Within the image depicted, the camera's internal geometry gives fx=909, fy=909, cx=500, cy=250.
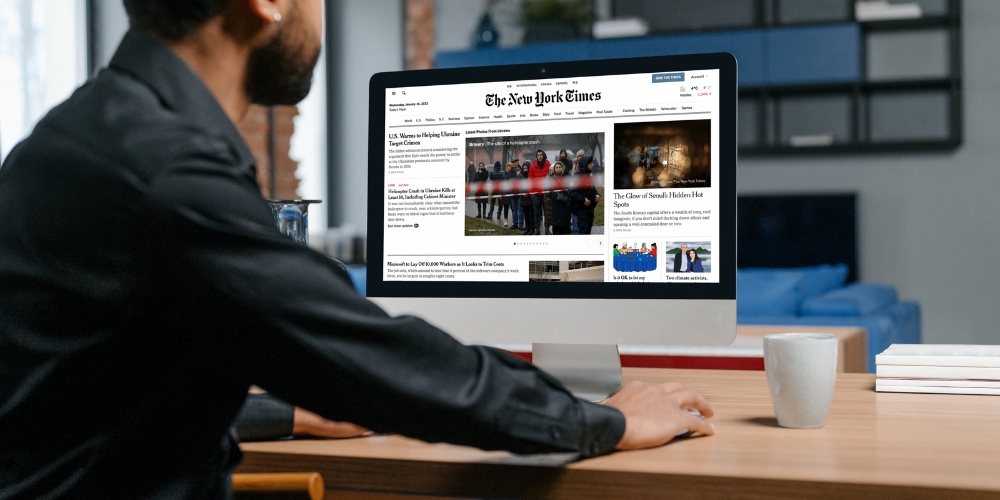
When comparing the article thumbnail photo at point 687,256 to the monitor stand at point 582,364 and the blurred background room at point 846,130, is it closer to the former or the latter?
the monitor stand at point 582,364

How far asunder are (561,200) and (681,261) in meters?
0.17

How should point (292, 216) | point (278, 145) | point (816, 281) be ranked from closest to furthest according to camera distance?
point (292, 216) < point (816, 281) < point (278, 145)

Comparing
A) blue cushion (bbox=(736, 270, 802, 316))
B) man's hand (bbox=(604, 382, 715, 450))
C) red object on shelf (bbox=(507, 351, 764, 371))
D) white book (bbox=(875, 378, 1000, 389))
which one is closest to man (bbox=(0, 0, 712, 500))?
man's hand (bbox=(604, 382, 715, 450))

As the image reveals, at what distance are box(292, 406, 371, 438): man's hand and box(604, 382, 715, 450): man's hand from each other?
28cm

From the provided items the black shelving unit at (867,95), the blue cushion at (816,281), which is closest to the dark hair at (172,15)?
the blue cushion at (816,281)

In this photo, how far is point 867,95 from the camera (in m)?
5.56

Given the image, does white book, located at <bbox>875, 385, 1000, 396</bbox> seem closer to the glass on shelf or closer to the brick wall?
the glass on shelf

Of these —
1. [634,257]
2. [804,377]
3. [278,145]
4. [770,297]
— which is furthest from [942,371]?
[278,145]

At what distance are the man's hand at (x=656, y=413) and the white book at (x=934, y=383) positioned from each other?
0.29m

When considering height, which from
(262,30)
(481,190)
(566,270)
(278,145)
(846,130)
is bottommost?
(566,270)

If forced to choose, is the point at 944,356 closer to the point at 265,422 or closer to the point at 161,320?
the point at 265,422

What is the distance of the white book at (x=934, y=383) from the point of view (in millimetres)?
1098

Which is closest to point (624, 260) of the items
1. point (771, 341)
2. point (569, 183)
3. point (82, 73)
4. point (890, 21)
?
point (569, 183)

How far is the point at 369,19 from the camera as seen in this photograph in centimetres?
628
